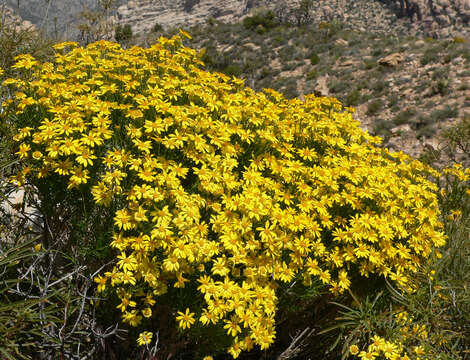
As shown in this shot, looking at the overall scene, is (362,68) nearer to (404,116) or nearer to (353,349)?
(404,116)

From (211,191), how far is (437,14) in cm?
6120

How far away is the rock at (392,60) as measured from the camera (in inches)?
816

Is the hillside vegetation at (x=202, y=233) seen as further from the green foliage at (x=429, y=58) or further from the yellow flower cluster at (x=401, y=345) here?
the green foliage at (x=429, y=58)

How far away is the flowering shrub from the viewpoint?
91.1 inches

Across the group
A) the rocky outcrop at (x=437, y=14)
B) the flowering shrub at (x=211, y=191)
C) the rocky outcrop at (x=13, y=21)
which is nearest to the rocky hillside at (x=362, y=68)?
the rocky outcrop at (x=13, y=21)

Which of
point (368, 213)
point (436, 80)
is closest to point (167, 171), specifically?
point (368, 213)

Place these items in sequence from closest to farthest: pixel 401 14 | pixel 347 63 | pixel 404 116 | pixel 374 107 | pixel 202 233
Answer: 1. pixel 202 233
2. pixel 404 116
3. pixel 374 107
4. pixel 347 63
5. pixel 401 14

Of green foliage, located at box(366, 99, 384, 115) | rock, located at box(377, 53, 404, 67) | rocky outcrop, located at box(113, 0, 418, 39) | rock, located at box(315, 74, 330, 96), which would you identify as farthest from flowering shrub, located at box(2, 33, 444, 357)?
rock, located at box(377, 53, 404, 67)

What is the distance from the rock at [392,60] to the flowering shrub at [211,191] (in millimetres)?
19780

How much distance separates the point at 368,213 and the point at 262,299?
1309mm

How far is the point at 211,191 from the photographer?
2.57 metres

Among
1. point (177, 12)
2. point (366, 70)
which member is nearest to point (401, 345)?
point (366, 70)

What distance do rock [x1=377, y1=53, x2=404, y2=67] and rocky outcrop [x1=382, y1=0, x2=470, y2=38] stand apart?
3364 centimetres

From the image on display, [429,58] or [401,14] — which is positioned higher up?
[429,58]
